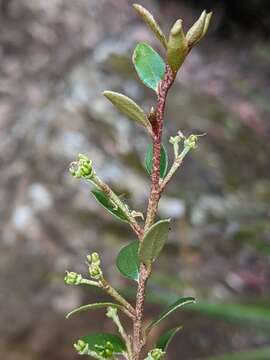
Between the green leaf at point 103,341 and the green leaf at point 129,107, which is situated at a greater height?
the green leaf at point 129,107

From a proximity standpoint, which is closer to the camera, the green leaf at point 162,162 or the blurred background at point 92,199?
the green leaf at point 162,162

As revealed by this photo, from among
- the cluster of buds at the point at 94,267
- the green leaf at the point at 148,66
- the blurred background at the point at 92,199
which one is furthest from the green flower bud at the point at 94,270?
the blurred background at the point at 92,199

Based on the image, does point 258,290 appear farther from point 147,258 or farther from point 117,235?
point 147,258

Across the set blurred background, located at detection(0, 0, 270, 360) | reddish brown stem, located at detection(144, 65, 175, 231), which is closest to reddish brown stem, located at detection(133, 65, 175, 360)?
reddish brown stem, located at detection(144, 65, 175, 231)

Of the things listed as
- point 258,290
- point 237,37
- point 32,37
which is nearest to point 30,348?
point 258,290

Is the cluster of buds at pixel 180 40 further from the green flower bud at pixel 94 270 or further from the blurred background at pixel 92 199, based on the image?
the blurred background at pixel 92 199

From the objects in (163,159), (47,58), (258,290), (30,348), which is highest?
(47,58)
